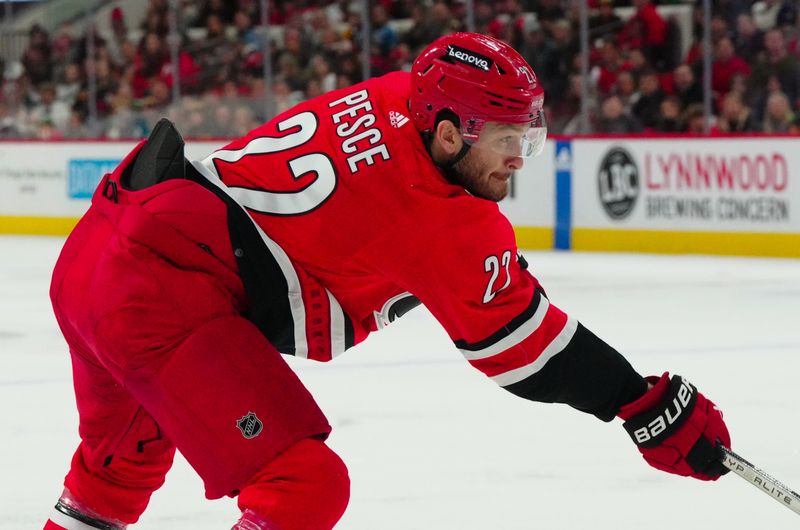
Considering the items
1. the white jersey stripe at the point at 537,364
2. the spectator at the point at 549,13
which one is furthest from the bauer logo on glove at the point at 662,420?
the spectator at the point at 549,13

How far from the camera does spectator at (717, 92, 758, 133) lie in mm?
9133

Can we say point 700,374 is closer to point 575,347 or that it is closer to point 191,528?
point 191,528

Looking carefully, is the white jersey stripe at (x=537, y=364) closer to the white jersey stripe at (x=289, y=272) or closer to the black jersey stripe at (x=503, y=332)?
the black jersey stripe at (x=503, y=332)

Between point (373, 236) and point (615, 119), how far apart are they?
7722 millimetres

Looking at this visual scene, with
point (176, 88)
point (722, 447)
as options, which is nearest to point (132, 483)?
point (722, 447)

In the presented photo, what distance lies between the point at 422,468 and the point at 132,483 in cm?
120

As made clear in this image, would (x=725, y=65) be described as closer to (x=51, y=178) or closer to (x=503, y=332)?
(x=51, y=178)

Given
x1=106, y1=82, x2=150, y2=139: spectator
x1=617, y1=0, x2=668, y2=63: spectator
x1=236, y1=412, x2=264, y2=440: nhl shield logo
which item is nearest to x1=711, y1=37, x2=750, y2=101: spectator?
x1=617, y1=0, x2=668, y2=63: spectator

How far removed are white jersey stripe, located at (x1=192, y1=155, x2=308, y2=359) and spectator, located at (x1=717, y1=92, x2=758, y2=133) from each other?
23.5 feet

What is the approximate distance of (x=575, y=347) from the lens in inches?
90.6

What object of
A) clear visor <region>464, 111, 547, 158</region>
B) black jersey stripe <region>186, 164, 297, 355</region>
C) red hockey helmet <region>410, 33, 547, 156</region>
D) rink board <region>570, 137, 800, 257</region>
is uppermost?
red hockey helmet <region>410, 33, 547, 156</region>

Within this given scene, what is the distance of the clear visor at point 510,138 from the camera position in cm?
229

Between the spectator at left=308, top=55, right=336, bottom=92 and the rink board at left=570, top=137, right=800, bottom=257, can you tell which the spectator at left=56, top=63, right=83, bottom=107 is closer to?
the spectator at left=308, top=55, right=336, bottom=92

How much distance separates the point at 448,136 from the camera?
7.52 ft
